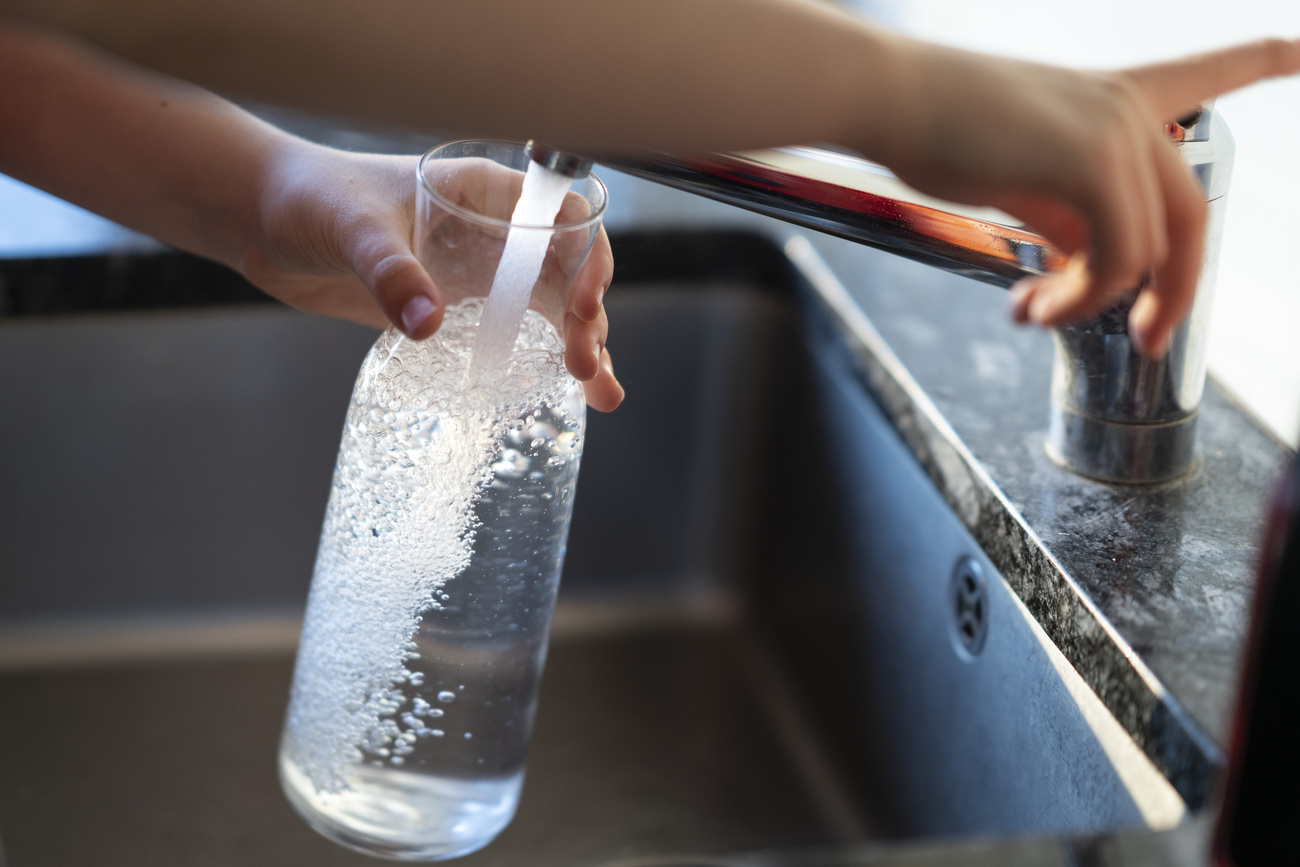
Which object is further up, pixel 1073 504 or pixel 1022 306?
pixel 1022 306

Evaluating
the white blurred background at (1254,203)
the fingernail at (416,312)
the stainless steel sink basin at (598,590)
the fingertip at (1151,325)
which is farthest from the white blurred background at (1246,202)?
the fingernail at (416,312)

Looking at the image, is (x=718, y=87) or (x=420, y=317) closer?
(x=718, y=87)

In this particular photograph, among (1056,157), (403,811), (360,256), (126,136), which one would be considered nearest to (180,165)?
(126,136)

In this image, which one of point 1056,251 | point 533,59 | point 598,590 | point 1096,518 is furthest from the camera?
point 598,590

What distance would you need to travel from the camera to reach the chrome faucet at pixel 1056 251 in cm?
40

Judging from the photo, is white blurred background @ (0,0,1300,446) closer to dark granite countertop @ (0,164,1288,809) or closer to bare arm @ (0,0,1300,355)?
dark granite countertop @ (0,164,1288,809)

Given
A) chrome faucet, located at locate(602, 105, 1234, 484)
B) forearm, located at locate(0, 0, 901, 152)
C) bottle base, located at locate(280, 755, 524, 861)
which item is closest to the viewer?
forearm, located at locate(0, 0, 901, 152)

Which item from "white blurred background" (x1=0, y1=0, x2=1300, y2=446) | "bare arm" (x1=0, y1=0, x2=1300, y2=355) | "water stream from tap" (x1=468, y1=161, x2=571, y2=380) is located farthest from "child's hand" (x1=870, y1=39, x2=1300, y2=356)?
"white blurred background" (x1=0, y1=0, x2=1300, y2=446)

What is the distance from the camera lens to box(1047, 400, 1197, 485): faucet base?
510 millimetres

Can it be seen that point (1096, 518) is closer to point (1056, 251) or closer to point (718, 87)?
point (1056, 251)

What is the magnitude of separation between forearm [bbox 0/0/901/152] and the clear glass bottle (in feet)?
0.49

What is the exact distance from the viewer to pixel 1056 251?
1.29 ft

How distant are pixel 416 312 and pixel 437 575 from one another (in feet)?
0.39

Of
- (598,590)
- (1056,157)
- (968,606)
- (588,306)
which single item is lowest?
(598,590)
